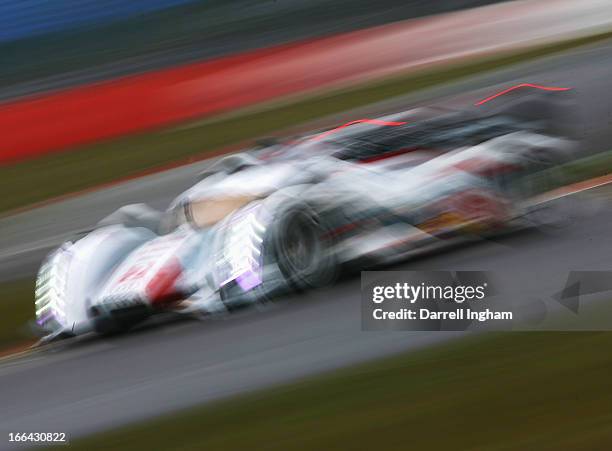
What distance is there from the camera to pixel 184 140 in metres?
10.8

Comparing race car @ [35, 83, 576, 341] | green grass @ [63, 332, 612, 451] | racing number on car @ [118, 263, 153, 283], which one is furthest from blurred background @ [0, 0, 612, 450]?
racing number on car @ [118, 263, 153, 283]

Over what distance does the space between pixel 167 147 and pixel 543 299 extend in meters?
6.63

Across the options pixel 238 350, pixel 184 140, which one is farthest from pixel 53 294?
pixel 184 140

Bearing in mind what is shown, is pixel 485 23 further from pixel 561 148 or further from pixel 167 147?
pixel 561 148

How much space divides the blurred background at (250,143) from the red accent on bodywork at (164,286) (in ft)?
0.65

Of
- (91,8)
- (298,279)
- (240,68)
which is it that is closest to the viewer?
(298,279)

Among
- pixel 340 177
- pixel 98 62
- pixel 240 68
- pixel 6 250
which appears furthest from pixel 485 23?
pixel 340 177

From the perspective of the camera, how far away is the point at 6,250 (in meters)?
8.90

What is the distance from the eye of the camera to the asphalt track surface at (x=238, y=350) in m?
4.44

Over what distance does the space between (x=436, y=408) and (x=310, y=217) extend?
1601 mm

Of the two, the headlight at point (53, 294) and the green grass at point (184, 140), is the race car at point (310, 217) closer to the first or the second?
the headlight at point (53, 294)

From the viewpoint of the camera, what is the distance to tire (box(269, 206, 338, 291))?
16.6 ft

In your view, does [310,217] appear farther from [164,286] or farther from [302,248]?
[164,286]

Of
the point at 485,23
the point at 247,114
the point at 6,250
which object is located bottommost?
the point at 6,250
